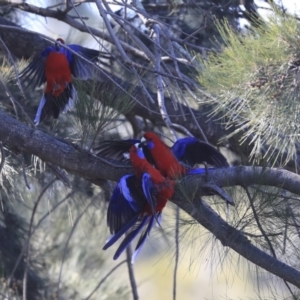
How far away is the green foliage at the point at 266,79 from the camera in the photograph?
5.19 feet

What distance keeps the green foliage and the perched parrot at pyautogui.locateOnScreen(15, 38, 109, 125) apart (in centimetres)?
90

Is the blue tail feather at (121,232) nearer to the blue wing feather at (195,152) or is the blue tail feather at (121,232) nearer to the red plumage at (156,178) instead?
the red plumage at (156,178)

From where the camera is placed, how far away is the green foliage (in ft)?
5.19

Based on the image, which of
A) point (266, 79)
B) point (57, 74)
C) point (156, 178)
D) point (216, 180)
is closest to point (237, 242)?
point (216, 180)

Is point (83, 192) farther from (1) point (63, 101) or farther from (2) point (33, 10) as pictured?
(2) point (33, 10)

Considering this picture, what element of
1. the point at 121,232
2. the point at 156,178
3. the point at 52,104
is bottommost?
the point at 121,232

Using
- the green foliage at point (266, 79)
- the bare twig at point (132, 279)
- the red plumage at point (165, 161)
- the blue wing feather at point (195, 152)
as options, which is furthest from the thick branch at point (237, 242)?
the bare twig at point (132, 279)

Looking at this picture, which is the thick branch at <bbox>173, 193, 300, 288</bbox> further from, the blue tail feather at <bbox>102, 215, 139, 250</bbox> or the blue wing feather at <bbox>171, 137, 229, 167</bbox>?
the blue wing feather at <bbox>171, 137, 229, 167</bbox>

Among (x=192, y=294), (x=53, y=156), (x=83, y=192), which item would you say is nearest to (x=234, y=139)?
(x=83, y=192)

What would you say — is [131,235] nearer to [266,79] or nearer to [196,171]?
[196,171]

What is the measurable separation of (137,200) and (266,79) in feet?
1.45

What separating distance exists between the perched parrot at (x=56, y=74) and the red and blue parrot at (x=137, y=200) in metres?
0.75

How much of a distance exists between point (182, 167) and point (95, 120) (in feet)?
0.86

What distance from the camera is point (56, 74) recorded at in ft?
8.55
